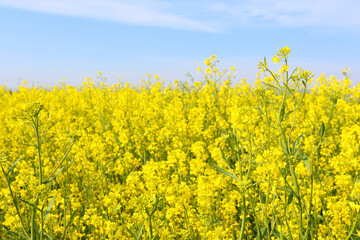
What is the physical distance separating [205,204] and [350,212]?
102 centimetres

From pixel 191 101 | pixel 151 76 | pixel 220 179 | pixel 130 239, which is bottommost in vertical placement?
pixel 130 239

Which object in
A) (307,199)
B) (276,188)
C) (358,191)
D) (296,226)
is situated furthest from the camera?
(307,199)

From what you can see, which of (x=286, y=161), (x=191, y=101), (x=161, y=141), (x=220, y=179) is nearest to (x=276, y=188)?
(x=286, y=161)

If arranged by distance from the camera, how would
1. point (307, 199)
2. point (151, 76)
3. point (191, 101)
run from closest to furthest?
point (307, 199) → point (191, 101) → point (151, 76)

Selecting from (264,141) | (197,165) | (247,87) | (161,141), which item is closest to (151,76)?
(247,87)

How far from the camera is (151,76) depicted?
10.3 meters

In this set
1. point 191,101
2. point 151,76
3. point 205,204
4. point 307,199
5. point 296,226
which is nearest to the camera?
point 296,226

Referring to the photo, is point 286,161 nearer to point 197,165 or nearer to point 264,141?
point 264,141

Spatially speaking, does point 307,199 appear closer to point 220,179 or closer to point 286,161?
point 220,179

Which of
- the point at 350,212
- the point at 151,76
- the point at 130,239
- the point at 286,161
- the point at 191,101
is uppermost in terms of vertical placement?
the point at 151,76

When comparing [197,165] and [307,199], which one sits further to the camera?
[197,165]

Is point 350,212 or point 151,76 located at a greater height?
point 151,76

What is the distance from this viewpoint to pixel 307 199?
2.24 m

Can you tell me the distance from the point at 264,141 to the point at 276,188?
0.36 metres
